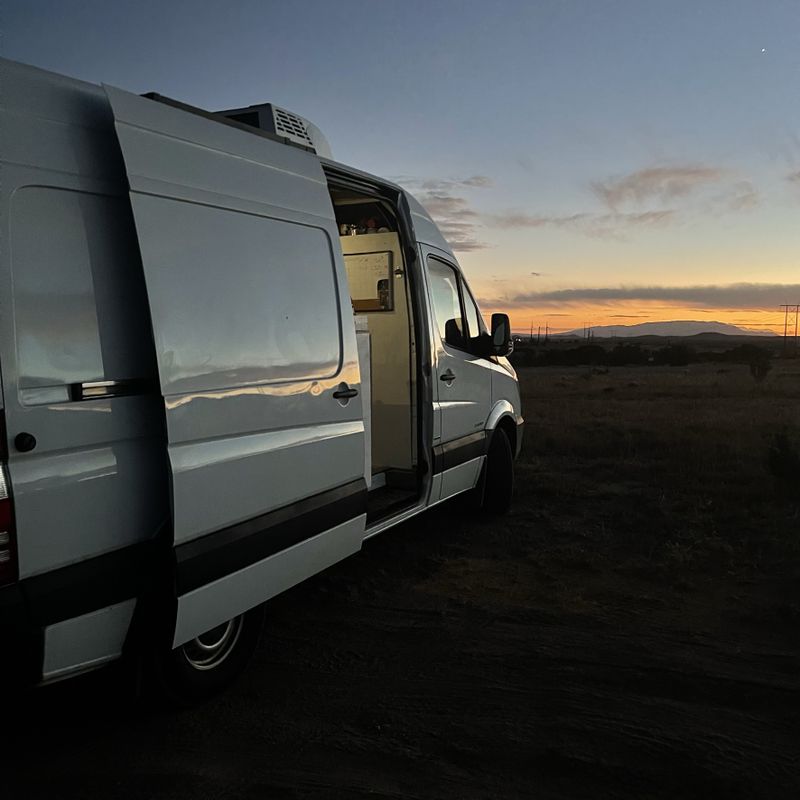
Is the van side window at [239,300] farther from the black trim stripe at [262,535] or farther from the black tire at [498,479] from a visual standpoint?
the black tire at [498,479]

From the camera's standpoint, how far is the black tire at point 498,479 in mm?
6719

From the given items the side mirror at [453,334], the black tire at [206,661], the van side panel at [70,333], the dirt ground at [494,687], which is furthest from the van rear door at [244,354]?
the side mirror at [453,334]

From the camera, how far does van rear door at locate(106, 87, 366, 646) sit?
281cm

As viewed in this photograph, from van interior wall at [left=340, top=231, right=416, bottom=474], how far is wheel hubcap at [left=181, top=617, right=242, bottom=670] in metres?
2.13

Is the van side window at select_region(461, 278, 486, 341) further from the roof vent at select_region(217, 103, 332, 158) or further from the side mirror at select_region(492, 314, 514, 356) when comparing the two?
the roof vent at select_region(217, 103, 332, 158)

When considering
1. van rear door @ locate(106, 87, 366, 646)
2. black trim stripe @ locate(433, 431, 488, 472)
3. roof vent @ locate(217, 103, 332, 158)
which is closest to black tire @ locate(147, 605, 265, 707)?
van rear door @ locate(106, 87, 366, 646)

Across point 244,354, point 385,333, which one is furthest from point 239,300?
point 385,333

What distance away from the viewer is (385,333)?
5605 mm

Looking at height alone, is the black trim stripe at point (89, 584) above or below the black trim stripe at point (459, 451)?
above

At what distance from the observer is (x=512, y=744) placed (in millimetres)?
3100

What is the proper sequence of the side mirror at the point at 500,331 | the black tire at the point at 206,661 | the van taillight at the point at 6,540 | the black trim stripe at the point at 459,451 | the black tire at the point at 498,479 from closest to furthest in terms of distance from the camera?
the van taillight at the point at 6,540 → the black tire at the point at 206,661 → the black trim stripe at the point at 459,451 → the side mirror at the point at 500,331 → the black tire at the point at 498,479

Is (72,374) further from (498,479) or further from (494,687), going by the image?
(498,479)

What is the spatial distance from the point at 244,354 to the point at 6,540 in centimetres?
116

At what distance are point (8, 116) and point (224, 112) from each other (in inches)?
80.8
